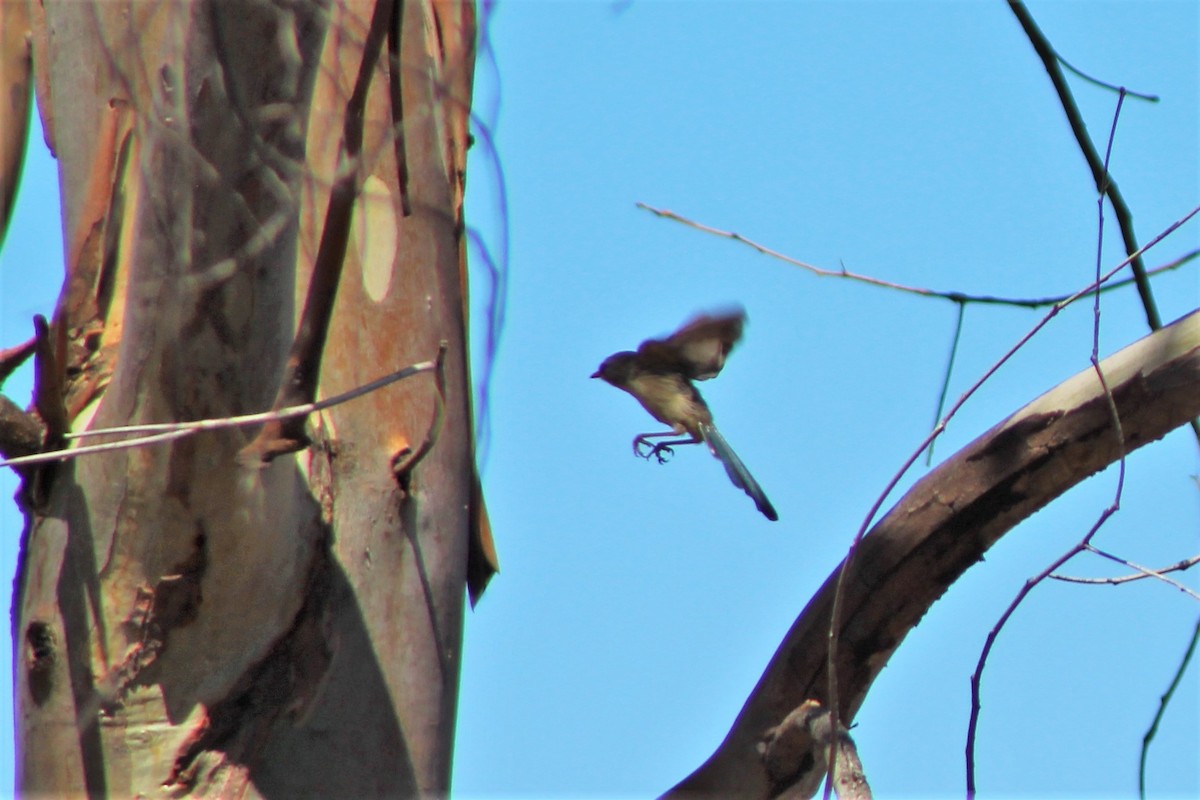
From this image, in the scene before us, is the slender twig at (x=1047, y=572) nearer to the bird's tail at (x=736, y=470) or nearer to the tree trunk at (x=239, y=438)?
the tree trunk at (x=239, y=438)

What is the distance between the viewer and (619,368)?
4.64m

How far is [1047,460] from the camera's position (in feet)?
7.12

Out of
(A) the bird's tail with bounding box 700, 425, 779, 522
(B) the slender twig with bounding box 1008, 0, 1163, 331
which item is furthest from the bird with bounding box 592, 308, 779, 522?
(B) the slender twig with bounding box 1008, 0, 1163, 331

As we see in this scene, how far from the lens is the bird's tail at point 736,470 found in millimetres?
4074

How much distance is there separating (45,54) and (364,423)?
922 millimetres

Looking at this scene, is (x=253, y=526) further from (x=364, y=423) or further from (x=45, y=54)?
(x=45, y=54)

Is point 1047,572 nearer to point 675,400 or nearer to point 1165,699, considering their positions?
point 1165,699

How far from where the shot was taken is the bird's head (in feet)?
15.1

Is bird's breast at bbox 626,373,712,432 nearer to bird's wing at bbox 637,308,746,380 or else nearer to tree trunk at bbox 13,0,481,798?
bird's wing at bbox 637,308,746,380

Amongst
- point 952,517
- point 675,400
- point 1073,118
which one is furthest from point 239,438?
point 675,400

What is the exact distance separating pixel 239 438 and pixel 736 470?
8.45 feet

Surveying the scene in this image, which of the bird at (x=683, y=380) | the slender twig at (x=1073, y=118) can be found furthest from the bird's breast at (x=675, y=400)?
the slender twig at (x=1073, y=118)

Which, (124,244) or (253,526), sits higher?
(124,244)

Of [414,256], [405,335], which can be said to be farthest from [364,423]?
[414,256]
